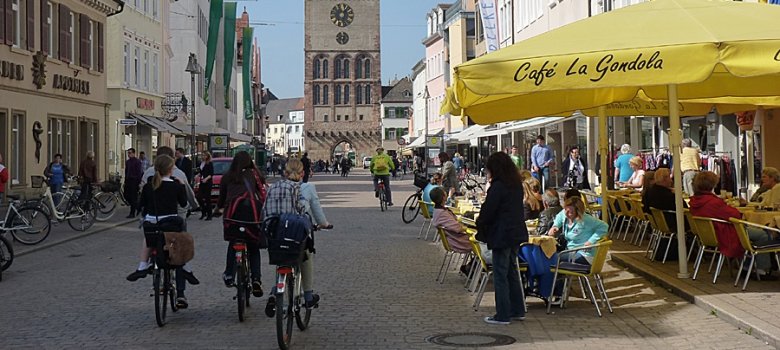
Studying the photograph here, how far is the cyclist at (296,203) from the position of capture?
8.78 meters

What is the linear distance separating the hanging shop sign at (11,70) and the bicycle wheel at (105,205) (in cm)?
470

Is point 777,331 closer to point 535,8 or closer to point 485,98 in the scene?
point 485,98

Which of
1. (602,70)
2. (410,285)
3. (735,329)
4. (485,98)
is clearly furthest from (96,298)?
(735,329)

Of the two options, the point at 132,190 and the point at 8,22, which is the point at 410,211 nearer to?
the point at 132,190

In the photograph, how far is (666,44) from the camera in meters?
9.59

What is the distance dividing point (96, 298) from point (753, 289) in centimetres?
703

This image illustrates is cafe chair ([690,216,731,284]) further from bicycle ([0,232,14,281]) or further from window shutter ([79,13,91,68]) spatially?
window shutter ([79,13,91,68])

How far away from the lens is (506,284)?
9.44m

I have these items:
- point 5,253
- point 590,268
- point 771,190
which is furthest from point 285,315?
point 771,190

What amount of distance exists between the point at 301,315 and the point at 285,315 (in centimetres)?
116

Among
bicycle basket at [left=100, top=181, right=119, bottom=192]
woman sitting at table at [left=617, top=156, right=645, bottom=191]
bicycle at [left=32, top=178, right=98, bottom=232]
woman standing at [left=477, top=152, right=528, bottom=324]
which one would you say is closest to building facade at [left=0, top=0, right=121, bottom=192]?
bicycle basket at [left=100, top=181, right=119, bottom=192]

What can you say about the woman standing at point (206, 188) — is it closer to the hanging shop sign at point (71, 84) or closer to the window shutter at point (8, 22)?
the window shutter at point (8, 22)

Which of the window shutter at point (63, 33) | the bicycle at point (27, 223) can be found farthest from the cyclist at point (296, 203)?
the window shutter at point (63, 33)

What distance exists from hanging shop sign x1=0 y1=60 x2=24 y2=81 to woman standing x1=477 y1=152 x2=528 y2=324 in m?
20.4
